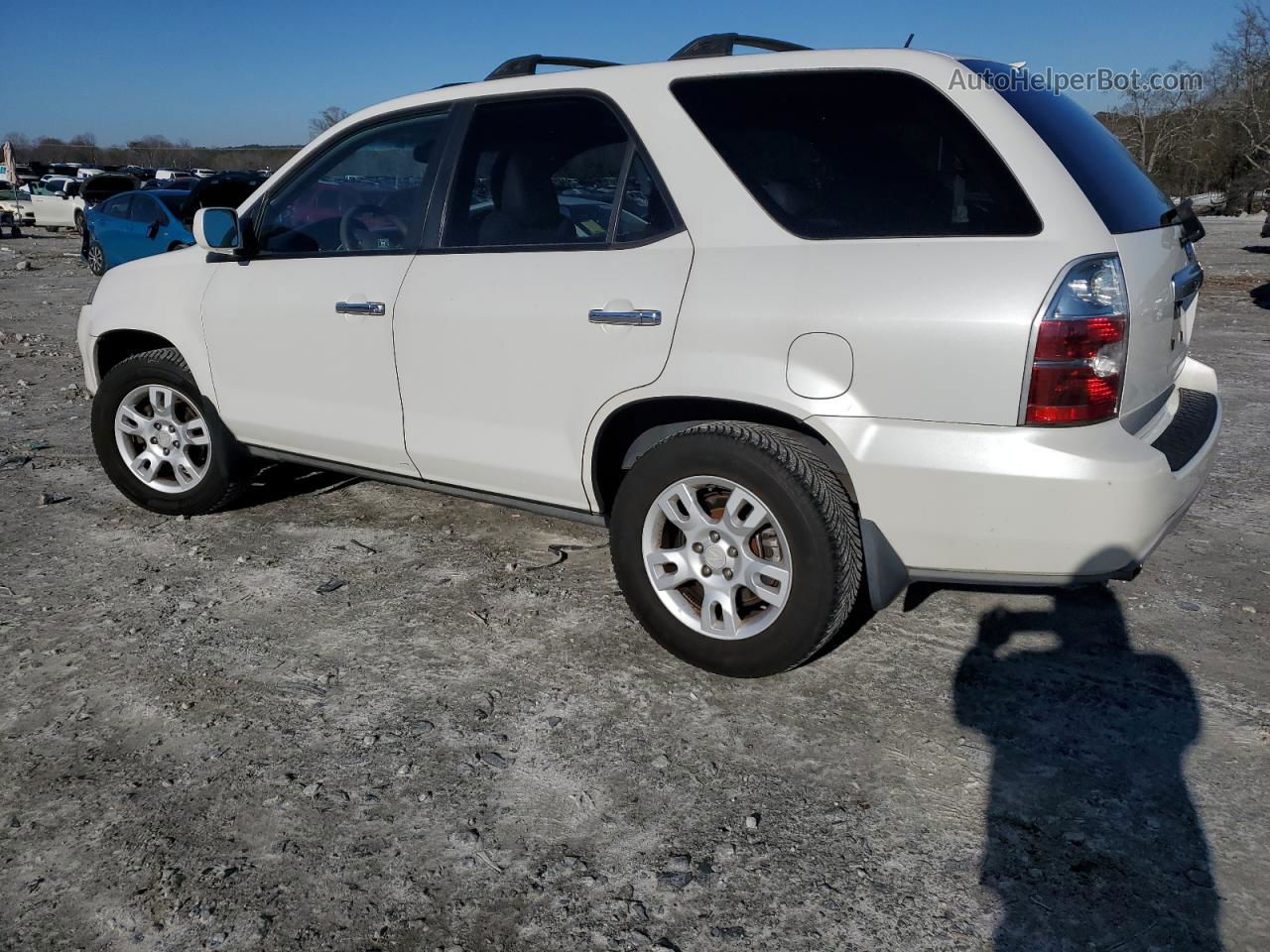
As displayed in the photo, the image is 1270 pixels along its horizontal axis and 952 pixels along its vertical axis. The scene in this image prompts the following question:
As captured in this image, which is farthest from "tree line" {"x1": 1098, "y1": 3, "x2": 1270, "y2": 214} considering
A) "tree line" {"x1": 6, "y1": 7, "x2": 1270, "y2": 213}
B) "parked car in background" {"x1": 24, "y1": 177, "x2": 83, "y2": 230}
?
"parked car in background" {"x1": 24, "y1": 177, "x2": 83, "y2": 230}

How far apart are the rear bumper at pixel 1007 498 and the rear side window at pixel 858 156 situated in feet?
1.89

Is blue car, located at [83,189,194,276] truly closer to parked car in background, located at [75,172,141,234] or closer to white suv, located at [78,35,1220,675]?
white suv, located at [78,35,1220,675]

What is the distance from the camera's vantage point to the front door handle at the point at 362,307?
388 centimetres

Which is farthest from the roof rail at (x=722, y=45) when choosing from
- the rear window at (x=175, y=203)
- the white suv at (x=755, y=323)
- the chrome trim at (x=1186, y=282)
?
the rear window at (x=175, y=203)

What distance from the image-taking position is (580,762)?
289cm

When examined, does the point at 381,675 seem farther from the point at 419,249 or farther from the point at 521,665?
the point at 419,249

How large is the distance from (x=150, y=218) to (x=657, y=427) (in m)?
14.1

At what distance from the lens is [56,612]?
3.84m

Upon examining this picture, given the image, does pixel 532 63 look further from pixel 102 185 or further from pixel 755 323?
pixel 102 185

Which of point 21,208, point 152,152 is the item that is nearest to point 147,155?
point 152,152

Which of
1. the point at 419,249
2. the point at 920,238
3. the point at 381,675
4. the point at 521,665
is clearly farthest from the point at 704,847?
the point at 419,249

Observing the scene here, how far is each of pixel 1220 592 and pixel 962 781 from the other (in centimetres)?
191

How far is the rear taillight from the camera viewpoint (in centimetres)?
265

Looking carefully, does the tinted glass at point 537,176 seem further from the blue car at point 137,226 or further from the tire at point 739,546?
the blue car at point 137,226
